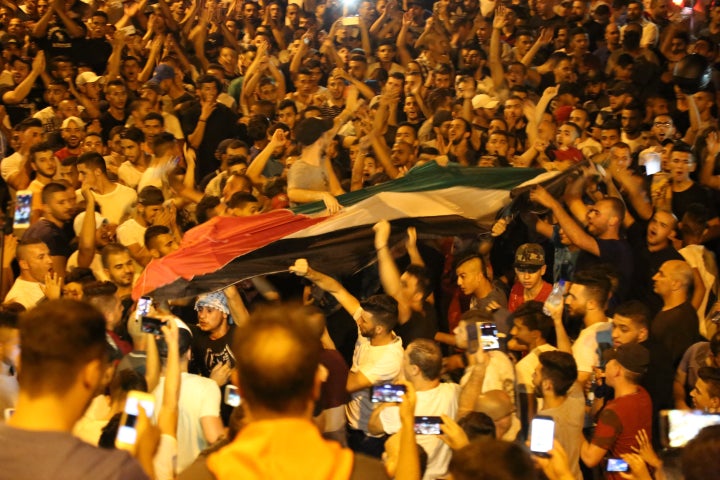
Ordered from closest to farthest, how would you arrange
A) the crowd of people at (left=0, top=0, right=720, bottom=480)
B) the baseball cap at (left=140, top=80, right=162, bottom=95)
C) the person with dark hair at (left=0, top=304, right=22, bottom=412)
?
the crowd of people at (left=0, top=0, right=720, bottom=480)
the person with dark hair at (left=0, top=304, right=22, bottom=412)
the baseball cap at (left=140, top=80, right=162, bottom=95)

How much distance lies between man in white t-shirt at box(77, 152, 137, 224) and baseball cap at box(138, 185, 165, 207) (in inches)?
14.8

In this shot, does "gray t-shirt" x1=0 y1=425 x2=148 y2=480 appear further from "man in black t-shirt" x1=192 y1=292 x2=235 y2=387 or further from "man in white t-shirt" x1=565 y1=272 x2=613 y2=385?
"man in white t-shirt" x1=565 y1=272 x2=613 y2=385

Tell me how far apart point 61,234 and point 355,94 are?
3.83 meters

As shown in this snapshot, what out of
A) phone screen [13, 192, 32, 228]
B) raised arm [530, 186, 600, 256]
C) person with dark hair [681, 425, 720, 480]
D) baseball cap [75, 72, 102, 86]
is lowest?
person with dark hair [681, 425, 720, 480]

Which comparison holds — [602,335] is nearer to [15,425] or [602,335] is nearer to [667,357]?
[667,357]

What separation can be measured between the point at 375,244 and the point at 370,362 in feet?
4.09

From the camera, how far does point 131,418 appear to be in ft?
11.0

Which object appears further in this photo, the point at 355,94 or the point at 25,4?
the point at 25,4

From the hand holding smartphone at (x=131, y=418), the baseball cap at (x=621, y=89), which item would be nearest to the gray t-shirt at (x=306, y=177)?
the baseball cap at (x=621, y=89)

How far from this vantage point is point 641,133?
31.7 feet

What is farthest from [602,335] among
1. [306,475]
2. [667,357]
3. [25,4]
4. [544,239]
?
[25,4]

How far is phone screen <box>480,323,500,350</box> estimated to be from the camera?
514cm

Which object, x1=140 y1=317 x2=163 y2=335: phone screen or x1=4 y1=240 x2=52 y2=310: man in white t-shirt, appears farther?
x1=4 y1=240 x2=52 y2=310: man in white t-shirt

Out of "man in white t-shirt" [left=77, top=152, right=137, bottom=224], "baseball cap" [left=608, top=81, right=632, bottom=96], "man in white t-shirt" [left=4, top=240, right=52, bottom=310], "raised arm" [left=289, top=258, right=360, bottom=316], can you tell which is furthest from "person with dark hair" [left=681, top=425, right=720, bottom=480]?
"baseball cap" [left=608, top=81, right=632, bottom=96]
